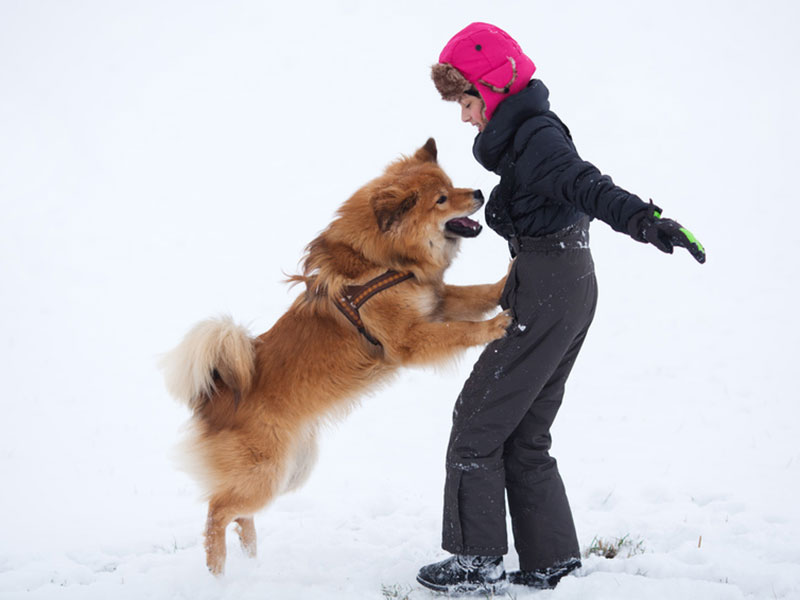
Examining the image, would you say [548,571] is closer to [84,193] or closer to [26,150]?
[84,193]

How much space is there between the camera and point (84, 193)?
11594 millimetres

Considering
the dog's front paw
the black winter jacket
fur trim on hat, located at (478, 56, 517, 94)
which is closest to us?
the black winter jacket

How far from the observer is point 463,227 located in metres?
3.08

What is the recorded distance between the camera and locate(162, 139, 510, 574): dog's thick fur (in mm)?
3027

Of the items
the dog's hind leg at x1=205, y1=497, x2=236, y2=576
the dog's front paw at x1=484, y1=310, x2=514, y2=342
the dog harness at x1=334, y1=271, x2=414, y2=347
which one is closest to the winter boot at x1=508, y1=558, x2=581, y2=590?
the dog's front paw at x1=484, y1=310, x2=514, y2=342

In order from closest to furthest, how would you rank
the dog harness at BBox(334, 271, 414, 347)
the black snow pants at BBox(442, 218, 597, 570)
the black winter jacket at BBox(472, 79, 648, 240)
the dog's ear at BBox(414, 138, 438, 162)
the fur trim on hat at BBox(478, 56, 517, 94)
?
the black winter jacket at BBox(472, 79, 648, 240), the fur trim on hat at BBox(478, 56, 517, 94), the black snow pants at BBox(442, 218, 597, 570), the dog harness at BBox(334, 271, 414, 347), the dog's ear at BBox(414, 138, 438, 162)

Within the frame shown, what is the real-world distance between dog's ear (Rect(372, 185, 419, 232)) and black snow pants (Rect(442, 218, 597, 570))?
2.06 feet

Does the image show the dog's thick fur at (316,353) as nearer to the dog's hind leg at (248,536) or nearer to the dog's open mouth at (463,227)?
the dog's open mouth at (463,227)

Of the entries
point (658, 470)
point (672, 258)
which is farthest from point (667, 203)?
point (658, 470)

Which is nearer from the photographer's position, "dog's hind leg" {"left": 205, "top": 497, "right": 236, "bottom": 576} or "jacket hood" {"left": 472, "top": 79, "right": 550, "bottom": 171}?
"jacket hood" {"left": 472, "top": 79, "right": 550, "bottom": 171}

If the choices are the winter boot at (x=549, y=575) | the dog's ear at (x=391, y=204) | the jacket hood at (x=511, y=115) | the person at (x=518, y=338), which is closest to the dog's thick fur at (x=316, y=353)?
the dog's ear at (x=391, y=204)

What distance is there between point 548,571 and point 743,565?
847 mm

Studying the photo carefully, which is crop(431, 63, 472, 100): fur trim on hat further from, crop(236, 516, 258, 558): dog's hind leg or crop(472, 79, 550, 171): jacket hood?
crop(236, 516, 258, 558): dog's hind leg

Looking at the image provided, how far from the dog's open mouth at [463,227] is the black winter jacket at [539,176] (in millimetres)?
386
